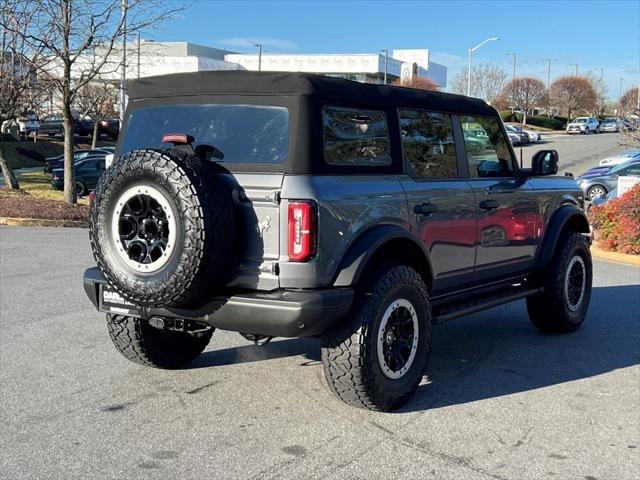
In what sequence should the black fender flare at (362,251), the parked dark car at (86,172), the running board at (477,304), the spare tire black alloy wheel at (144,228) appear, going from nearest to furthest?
the spare tire black alloy wheel at (144,228)
the black fender flare at (362,251)
the running board at (477,304)
the parked dark car at (86,172)

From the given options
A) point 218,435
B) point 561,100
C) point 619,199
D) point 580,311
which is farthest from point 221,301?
point 561,100

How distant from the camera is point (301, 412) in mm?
4836

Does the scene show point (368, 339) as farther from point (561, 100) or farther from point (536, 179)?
point (561, 100)

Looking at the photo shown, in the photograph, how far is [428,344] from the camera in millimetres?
5168

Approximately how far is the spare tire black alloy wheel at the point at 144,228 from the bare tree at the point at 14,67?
14.7 metres

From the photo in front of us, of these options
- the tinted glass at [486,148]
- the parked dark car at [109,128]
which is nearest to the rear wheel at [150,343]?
the tinted glass at [486,148]

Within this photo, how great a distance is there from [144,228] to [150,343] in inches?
53.6

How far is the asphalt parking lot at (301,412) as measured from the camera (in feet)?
13.3

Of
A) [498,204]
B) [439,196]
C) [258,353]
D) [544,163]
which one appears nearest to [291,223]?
[439,196]

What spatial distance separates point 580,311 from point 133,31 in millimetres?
14086

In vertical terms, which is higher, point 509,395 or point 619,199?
point 619,199

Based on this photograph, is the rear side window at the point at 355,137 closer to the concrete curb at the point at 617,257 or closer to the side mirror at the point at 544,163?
the side mirror at the point at 544,163

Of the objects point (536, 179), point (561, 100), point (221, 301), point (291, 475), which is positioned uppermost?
point (561, 100)

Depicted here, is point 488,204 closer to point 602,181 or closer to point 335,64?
point 602,181
